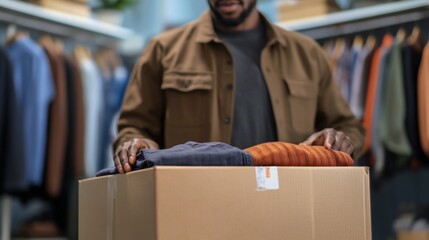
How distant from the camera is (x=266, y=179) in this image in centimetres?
153

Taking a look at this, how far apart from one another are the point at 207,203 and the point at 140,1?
462 centimetres

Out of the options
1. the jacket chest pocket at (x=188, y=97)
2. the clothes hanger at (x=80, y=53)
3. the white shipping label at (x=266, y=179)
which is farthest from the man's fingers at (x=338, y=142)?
the clothes hanger at (x=80, y=53)

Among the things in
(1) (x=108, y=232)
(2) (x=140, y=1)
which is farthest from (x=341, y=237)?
(2) (x=140, y=1)

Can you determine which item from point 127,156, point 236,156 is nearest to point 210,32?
point 127,156

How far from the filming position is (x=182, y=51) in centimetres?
251

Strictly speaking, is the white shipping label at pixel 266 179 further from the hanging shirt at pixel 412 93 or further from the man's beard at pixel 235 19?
the hanging shirt at pixel 412 93

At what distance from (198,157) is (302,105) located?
100cm

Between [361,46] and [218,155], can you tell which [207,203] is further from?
[361,46]

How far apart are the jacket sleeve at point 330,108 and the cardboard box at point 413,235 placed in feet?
6.22

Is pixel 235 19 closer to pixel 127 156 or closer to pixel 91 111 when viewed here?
pixel 127 156

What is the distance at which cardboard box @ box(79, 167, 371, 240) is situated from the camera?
4.75 feet

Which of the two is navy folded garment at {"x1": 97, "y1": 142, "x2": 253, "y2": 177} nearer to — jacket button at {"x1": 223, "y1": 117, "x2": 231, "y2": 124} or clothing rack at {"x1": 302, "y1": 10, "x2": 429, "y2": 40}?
jacket button at {"x1": 223, "y1": 117, "x2": 231, "y2": 124}

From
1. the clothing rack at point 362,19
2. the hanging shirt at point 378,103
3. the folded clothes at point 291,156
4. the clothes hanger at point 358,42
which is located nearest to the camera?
the folded clothes at point 291,156

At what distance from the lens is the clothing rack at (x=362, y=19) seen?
14.9 feet
